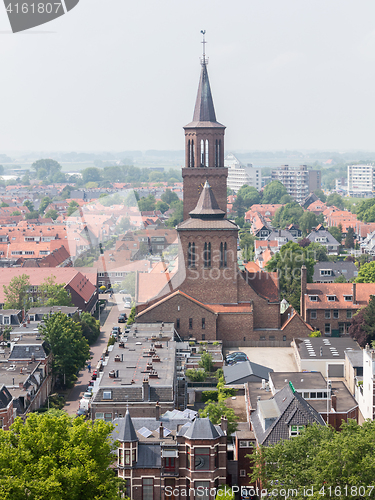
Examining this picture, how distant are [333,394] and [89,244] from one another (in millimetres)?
70017

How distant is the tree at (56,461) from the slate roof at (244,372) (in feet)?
84.2

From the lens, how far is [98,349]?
78.7 meters

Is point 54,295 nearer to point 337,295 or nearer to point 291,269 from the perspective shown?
point 291,269

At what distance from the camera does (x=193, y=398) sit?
60625 millimetres

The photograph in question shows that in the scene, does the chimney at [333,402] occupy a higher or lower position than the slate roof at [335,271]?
lower

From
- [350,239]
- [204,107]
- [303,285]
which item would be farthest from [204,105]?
[350,239]

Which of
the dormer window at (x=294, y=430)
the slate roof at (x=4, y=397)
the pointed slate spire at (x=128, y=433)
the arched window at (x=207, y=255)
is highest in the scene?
the arched window at (x=207, y=255)

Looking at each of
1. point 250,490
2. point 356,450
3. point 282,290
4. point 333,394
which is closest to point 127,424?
point 250,490

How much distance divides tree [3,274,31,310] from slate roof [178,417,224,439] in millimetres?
45856

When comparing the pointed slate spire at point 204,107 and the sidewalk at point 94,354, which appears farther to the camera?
the pointed slate spire at point 204,107

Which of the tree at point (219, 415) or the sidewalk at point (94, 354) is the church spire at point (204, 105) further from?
the tree at point (219, 415)

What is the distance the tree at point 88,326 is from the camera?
78.6 meters

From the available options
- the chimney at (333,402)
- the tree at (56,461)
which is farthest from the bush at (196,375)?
the tree at (56,461)

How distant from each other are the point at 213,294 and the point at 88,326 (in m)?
14.8
